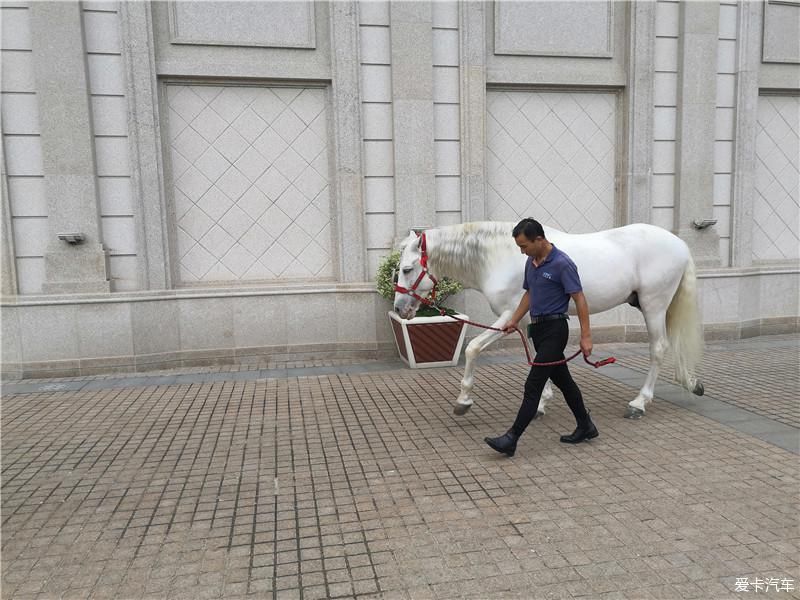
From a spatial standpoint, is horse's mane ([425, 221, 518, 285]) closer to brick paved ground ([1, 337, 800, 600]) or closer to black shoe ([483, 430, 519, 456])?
brick paved ground ([1, 337, 800, 600])

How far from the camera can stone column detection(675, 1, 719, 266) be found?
834cm

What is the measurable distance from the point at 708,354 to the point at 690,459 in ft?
14.5

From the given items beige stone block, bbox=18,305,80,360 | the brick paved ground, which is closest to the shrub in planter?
the brick paved ground

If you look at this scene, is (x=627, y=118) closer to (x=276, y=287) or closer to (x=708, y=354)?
(x=708, y=354)

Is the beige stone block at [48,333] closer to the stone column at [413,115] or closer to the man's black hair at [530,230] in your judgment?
the stone column at [413,115]

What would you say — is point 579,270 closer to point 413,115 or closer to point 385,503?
point 385,503

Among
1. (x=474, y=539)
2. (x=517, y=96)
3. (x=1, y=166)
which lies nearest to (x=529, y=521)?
(x=474, y=539)

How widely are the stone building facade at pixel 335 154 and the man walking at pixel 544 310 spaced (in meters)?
3.99

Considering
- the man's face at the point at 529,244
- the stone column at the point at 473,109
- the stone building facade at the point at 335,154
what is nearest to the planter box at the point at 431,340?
the stone building facade at the point at 335,154

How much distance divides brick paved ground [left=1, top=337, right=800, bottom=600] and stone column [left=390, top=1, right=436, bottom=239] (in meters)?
3.26

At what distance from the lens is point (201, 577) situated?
273cm

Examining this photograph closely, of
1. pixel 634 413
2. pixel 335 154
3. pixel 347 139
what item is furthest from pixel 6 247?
pixel 634 413

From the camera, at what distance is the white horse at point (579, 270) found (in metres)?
4.88

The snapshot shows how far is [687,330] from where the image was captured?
17.6ft
